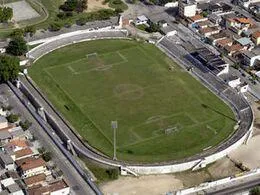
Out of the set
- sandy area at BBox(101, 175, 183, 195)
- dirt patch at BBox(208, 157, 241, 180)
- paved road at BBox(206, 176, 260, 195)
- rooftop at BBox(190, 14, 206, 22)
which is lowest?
dirt patch at BBox(208, 157, 241, 180)

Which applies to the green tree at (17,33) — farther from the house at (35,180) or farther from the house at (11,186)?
the house at (11,186)

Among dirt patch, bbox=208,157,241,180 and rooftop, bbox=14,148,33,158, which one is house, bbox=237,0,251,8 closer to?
dirt patch, bbox=208,157,241,180

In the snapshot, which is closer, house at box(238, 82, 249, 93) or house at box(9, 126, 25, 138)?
house at box(9, 126, 25, 138)

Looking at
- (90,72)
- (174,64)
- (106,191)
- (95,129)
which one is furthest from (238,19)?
(106,191)

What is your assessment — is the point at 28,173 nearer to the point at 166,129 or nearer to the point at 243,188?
the point at 166,129

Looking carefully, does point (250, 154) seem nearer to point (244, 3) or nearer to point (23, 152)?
point (23, 152)

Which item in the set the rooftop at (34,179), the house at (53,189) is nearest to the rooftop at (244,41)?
the house at (53,189)

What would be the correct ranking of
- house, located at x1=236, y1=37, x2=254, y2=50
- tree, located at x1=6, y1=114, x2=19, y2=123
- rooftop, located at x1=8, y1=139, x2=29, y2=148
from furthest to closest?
1. house, located at x1=236, y1=37, x2=254, y2=50
2. tree, located at x1=6, y1=114, x2=19, y2=123
3. rooftop, located at x1=8, y1=139, x2=29, y2=148

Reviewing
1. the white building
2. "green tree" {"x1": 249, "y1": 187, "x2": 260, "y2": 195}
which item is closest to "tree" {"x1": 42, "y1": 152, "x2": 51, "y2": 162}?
"green tree" {"x1": 249, "y1": 187, "x2": 260, "y2": 195}
